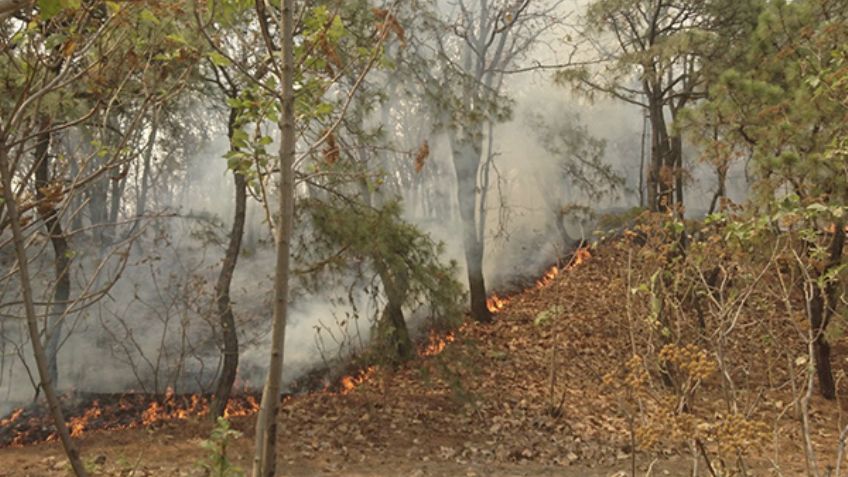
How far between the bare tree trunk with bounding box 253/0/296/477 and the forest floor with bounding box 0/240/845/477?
4283 millimetres

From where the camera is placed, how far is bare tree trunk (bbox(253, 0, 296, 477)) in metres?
1.62

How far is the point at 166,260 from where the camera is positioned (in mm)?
20578

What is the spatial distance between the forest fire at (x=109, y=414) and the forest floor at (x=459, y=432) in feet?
3.89

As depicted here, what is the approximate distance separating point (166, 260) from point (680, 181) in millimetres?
16724

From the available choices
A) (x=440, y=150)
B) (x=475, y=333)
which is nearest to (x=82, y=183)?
(x=475, y=333)

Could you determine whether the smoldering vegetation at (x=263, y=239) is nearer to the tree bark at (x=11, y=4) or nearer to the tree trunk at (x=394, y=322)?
the tree trunk at (x=394, y=322)

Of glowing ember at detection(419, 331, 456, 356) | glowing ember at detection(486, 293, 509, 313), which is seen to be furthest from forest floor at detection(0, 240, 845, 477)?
glowing ember at detection(486, 293, 509, 313)

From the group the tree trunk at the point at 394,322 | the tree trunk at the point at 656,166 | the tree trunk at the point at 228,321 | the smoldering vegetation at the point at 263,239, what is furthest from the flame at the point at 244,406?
the tree trunk at the point at 656,166

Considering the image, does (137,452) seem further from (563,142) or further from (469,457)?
(563,142)

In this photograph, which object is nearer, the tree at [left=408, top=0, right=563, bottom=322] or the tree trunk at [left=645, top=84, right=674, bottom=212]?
the tree trunk at [left=645, top=84, right=674, bottom=212]

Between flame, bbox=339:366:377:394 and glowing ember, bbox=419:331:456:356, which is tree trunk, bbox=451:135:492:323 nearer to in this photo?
glowing ember, bbox=419:331:456:356

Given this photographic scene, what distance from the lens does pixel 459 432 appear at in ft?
25.3

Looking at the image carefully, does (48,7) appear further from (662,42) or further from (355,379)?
(662,42)

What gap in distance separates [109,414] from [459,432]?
22.7 ft
